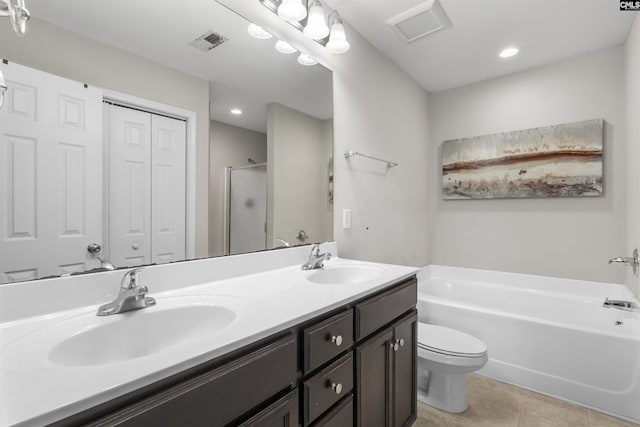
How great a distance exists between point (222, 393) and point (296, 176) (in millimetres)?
1249

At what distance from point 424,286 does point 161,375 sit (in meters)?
2.76

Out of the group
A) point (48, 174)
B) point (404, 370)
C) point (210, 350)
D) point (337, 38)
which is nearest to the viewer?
point (210, 350)

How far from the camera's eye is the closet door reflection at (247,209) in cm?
135

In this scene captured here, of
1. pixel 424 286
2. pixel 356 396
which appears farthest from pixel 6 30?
pixel 424 286

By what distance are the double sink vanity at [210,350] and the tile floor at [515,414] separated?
44 cm

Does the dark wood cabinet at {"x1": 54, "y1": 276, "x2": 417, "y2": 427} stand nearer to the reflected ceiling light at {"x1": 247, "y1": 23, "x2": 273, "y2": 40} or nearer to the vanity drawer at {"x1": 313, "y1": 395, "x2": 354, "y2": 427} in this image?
the vanity drawer at {"x1": 313, "y1": 395, "x2": 354, "y2": 427}

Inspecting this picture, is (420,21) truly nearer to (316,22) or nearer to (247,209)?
(316,22)

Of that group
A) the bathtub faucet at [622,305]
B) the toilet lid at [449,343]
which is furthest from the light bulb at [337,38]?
the bathtub faucet at [622,305]

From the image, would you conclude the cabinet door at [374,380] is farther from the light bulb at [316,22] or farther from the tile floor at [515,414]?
the light bulb at [316,22]

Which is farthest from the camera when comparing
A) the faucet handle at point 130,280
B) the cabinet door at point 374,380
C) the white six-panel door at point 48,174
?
the cabinet door at point 374,380

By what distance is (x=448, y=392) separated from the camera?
1.73 meters

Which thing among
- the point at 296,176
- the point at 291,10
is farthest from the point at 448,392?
the point at 291,10

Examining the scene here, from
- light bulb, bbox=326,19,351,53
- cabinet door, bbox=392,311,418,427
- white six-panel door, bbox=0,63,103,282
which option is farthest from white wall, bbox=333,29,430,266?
white six-panel door, bbox=0,63,103,282

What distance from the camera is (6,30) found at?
76 centimetres
